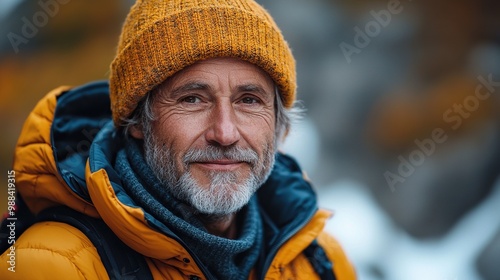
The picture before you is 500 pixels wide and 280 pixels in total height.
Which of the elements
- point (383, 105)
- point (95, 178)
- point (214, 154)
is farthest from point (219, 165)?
point (383, 105)

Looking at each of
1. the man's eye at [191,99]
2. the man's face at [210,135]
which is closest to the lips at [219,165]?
the man's face at [210,135]

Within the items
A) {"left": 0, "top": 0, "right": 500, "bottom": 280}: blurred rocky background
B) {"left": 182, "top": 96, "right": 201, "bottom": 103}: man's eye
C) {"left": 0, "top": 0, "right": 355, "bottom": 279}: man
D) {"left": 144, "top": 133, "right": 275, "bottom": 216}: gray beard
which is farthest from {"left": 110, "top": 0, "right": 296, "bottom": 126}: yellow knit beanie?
{"left": 0, "top": 0, "right": 500, "bottom": 280}: blurred rocky background

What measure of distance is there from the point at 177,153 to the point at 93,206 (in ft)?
1.09

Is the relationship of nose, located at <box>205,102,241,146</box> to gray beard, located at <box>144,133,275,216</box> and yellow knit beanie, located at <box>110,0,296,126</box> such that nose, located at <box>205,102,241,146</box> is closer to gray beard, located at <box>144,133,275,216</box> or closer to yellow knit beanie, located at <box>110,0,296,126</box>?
gray beard, located at <box>144,133,275,216</box>

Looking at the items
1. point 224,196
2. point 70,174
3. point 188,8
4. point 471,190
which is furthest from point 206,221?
point 471,190

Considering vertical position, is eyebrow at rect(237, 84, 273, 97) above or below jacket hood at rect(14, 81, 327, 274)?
above

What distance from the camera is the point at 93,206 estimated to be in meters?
1.82

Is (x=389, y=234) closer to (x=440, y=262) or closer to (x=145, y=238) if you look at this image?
(x=440, y=262)

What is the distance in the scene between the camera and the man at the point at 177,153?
5.72ft

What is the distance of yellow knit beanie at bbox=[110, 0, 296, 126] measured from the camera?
74.5 inches

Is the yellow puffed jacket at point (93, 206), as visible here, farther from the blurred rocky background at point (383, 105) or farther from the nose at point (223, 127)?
the blurred rocky background at point (383, 105)

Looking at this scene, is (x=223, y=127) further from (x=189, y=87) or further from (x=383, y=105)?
(x=383, y=105)

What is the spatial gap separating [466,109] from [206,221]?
491cm

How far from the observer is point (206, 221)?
2.06m
